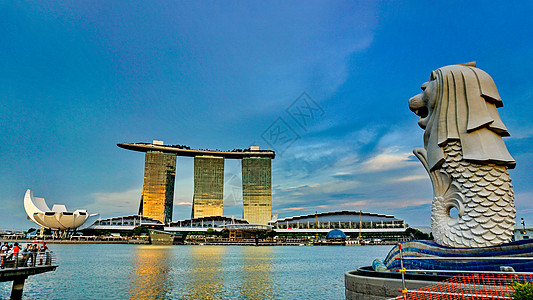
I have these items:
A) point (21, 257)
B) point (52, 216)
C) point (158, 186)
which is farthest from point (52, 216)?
point (21, 257)

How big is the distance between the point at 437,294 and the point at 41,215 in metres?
112

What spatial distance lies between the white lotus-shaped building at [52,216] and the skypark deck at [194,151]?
37.1 metres

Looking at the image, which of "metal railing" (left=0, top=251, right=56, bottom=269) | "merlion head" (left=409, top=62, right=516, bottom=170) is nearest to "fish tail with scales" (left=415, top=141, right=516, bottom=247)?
"merlion head" (left=409, top=62, right=516, bottom=170)

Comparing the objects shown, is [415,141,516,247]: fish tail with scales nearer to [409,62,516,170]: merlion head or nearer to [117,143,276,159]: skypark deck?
[409,62,516,170]: merlion head

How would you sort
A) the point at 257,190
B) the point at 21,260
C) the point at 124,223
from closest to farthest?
1. the point at 21,260
2. the point at 124,223
3. the point at 257,190

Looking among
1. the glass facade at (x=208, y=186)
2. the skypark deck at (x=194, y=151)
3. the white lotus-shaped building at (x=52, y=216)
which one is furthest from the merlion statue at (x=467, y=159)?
the glass facade at (x=208, y=186)

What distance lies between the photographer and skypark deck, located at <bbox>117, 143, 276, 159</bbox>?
13412cm

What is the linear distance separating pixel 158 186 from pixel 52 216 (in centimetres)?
4006

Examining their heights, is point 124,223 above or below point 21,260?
above

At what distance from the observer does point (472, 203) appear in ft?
40.4

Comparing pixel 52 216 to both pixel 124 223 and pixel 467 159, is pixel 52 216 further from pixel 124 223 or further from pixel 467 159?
pixel 467 159

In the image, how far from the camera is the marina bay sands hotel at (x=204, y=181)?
13250cm

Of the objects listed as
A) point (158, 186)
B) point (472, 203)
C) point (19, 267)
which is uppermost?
point (158, 186)

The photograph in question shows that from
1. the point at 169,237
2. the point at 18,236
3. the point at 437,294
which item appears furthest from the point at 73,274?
the point at 18,236
